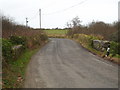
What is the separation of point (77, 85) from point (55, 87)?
3.44 feet

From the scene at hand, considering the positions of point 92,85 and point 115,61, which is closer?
point 92,85

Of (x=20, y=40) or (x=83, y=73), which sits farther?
(x=20, y=40)

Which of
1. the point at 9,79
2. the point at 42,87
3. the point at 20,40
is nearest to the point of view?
the point at 42,87

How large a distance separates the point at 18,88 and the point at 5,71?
2.56 m

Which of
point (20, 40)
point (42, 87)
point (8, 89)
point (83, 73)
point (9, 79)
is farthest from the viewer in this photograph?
point (20, 40)

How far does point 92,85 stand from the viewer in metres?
10.3

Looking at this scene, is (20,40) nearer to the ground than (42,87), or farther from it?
farther from it

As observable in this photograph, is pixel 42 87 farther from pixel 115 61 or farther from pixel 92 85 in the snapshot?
pixel 115 61

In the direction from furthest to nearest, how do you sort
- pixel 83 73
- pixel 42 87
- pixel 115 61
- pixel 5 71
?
pixel 115 61
pixel 83 73
pixel 5 71
pixel 42 87

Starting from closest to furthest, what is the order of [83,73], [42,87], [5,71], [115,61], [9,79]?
1. [42,87]
2. [9,79]
3. [5,71]
4. [83,73]
5. [115,61]

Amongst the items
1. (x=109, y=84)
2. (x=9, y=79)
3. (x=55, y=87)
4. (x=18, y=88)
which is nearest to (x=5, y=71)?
(x=9, y=79)

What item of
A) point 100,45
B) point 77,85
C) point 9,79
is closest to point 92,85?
point 77,85

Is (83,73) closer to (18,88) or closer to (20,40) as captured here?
A: (18,88)

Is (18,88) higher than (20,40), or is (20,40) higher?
(20,40)
